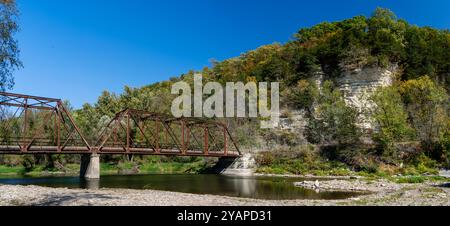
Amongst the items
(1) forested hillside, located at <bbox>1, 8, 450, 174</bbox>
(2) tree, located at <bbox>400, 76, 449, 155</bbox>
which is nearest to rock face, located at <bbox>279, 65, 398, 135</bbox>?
(1) forested hillside, located at <bbox>1, 8, 450, 174</bbox>

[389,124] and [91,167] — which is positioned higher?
[389,124]

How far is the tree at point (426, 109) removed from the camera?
49116 mm

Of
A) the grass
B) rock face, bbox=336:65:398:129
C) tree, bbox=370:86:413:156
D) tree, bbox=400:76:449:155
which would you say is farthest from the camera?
rock face, bbox=336:65:398:129

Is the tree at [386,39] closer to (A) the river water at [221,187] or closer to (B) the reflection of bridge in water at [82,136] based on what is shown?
(B) the reflection of bridge in water at [82,136]

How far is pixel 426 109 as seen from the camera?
5500 cm

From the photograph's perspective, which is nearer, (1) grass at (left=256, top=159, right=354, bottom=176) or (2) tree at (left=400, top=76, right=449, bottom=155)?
(1) grass at (left=256, top=159, right=354, bottom=176)

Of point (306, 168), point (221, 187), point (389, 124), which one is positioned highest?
point (389, 124)

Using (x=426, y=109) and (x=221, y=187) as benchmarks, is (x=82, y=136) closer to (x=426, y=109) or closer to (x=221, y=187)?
(x=221, y=187)

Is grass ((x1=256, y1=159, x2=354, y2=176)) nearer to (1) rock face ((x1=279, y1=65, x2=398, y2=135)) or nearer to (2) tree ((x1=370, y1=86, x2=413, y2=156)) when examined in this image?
(2) tree ((x1=370, y1=86, x2=413, y2=156))

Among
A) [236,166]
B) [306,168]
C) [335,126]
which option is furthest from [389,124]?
[236,166]

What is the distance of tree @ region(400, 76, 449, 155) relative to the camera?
161 ft
